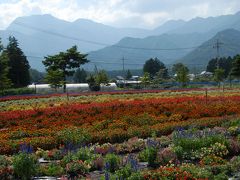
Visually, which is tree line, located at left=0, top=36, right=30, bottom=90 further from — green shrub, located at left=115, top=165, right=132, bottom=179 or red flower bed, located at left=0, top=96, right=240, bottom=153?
green shrub, located at left=115, top=165, right=132, bottom=179

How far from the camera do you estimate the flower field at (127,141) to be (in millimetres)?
8688

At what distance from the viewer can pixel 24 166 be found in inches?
333

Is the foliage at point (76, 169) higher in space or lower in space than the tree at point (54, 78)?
lower

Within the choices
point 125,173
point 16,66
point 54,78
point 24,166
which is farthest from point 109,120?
point 16,66

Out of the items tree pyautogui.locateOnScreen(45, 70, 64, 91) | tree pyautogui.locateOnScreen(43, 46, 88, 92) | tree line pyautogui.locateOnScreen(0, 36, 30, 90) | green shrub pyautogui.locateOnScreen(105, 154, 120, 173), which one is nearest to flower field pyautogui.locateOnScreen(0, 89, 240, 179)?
green shrub pyautogui.locateOnScreen(105, 154, 120, 173)

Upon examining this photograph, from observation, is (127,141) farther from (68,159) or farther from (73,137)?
(68,159)

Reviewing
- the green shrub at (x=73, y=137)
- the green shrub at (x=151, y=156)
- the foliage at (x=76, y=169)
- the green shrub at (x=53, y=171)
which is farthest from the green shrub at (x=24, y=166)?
the green shrub at (x=73, y=137)

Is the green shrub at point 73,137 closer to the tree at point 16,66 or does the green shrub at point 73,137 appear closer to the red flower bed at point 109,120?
the red flower bed at point 109,120

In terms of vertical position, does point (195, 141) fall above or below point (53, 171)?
above

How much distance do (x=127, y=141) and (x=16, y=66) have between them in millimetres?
60187

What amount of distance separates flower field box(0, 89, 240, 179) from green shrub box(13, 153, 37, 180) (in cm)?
3

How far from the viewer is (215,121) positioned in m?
16.2

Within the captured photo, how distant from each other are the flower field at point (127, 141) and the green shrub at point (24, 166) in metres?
0.03

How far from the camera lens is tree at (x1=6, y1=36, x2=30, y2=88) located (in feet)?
232
